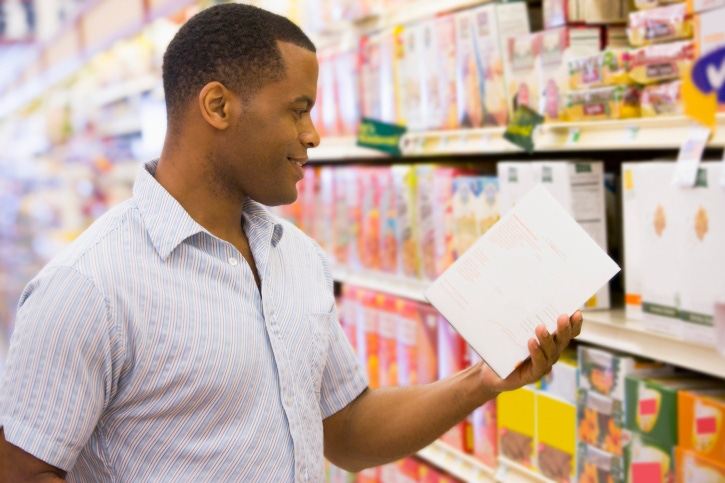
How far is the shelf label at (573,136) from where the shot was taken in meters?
2.01

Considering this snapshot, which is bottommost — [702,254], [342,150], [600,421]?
[600,421]

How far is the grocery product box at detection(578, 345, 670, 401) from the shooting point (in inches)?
75.5

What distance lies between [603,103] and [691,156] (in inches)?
12.8

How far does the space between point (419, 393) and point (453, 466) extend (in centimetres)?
115

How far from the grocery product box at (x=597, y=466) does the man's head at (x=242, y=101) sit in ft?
3.36

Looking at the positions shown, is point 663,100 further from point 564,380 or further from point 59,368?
point 59,368

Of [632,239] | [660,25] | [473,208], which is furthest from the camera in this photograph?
[473,208]

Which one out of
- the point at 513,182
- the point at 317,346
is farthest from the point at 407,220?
the point at 317,346

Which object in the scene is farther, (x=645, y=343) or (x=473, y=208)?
(x=473, y=208)

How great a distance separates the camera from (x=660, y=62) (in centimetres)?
179

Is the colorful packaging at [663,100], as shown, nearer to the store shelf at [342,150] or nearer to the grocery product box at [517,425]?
the grocery product box at [517,425]

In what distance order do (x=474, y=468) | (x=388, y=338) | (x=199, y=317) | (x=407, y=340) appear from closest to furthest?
(x=199, y=317), (x=474, y=468), (x=407, y=340), (x=388, y=338)

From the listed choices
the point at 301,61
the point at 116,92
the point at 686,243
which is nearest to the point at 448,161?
the point at 686,243

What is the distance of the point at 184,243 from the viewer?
1321 mm
